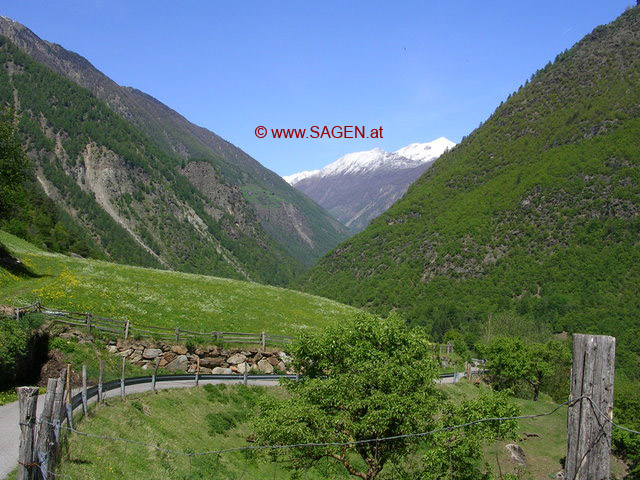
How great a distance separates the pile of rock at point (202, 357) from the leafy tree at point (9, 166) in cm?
2086

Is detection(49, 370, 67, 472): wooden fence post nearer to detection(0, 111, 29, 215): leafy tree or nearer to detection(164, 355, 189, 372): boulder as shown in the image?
detection(164, 355, 189, 372): boulder

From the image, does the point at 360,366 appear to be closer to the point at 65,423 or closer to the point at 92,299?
the point at 65,423

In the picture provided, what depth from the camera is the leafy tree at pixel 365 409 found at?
20.9 metres

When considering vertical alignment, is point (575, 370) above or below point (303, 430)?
above

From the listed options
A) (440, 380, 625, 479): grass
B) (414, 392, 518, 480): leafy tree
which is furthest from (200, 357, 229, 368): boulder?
(414, 392, 518, 480): leafy tree

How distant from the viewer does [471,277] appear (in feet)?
625

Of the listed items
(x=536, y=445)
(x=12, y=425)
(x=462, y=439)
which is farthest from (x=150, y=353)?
(x=536, y=445)

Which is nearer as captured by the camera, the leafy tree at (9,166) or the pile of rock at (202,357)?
the pile of rock at (202,357)

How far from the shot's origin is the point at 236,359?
41500mm

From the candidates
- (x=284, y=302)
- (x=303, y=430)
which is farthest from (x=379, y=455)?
(x=284, y=302)

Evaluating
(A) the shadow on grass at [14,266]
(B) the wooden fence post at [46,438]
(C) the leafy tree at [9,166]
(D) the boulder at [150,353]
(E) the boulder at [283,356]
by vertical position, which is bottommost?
(E) the boulder at [283,356]


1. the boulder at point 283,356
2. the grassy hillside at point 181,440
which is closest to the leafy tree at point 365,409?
the grassy hillside at point 181,440

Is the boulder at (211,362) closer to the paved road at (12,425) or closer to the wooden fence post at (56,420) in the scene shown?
the paved road at (12,425)

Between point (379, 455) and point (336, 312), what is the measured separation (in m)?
40.1
